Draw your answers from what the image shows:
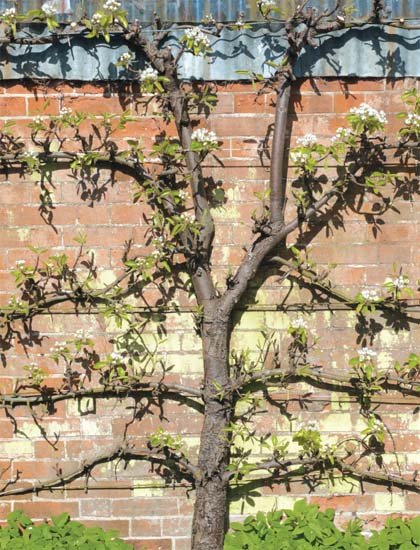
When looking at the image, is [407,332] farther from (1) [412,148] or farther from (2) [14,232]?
(2) [14,232]

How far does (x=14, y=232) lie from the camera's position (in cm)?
321

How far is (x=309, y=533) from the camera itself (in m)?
3.14

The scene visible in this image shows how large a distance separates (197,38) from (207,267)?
0.99 metres

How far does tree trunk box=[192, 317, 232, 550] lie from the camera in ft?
10.5

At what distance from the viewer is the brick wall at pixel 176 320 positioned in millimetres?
3174

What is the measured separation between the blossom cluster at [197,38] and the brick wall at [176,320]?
0.22 meters

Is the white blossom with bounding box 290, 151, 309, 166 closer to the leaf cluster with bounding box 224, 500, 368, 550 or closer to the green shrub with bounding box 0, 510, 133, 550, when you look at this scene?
the leaf cluster with bounding box 224, 500, 368, 550

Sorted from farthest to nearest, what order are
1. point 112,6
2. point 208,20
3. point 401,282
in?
point 401,282 < point 208,20 < point 112,6

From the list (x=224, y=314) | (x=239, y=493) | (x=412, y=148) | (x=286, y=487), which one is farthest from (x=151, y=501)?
(x=412, y=148)

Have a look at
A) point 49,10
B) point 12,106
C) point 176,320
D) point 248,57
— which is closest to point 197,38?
point 248,57

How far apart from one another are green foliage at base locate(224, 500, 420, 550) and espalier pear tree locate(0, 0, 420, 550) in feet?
0.45

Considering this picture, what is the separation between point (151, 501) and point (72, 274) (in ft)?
3.67

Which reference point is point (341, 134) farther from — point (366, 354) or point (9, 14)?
point (9, 14)

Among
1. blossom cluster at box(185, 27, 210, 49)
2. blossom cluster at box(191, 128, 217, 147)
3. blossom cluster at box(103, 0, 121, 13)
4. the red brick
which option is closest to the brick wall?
the red brick
